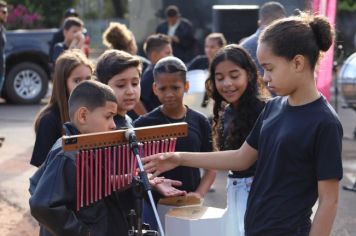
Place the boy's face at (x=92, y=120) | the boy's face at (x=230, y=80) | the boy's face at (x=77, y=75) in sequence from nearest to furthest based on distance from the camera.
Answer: the boy's face at (x=92, y=120) → the boy's face at (x=230, y=80) → the boy's face at (x=77, y=75)

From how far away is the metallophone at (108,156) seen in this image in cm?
312

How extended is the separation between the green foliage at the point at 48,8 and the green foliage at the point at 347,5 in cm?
844

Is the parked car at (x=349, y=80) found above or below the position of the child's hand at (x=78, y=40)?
below

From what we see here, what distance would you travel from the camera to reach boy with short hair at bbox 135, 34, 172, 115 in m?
6.83

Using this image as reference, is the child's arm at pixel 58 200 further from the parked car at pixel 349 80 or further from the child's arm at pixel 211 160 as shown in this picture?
the parked car at pixel 349 80

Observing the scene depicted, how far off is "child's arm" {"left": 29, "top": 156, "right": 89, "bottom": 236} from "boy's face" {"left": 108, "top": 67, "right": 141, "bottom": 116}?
3.66 feet

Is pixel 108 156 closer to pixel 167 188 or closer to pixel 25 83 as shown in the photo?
pixel 167 188

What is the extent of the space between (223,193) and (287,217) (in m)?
5.13

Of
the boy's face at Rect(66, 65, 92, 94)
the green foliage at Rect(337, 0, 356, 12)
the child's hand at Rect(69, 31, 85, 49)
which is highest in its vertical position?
the boy's face at Rect(66, 65, 92, 94)

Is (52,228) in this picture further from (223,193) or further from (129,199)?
(223,193)

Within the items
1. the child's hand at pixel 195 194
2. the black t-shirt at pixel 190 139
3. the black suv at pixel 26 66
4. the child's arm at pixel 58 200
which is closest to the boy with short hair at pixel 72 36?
the black suv at pixel 26 66

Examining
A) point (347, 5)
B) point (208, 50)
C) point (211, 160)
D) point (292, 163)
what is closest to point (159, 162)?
point (211, 160)

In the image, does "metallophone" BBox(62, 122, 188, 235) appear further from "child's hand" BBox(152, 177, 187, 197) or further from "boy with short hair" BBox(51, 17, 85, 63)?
"boy with short hair" BBox(51, 17, 85, 63)

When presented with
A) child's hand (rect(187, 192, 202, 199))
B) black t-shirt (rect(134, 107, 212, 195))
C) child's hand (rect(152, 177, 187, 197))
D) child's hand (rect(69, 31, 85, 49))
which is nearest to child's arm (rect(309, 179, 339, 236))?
child's hand (rect(152, 177, 187, 197))
